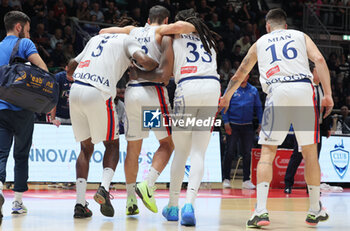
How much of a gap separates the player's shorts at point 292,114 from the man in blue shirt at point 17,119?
2374mm

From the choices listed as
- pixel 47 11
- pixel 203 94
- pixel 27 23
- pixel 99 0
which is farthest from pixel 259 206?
pixel 99 0

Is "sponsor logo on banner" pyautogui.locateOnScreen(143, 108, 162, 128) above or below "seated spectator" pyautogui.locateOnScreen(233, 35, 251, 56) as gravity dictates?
below

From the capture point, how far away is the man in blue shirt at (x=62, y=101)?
8.94 meters

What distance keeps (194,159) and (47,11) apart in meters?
10.4

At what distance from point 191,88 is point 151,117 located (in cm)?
61

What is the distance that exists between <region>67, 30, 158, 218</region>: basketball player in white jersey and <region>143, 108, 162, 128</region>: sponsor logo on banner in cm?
32

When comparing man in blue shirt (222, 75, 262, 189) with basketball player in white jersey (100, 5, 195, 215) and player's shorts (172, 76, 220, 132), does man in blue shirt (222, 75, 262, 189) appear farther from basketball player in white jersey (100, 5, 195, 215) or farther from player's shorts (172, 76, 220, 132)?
player's shorts (172, 76, 220, 132)

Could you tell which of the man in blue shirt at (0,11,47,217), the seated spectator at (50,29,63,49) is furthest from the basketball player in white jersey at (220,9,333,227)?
the seated spectator at (50,29,63,49)

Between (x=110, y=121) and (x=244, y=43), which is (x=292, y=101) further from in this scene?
(x=244, y=43)

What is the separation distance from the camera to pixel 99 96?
5.32 m

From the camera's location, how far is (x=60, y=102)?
30.6ft

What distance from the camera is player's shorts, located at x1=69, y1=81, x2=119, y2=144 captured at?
5.30 meters

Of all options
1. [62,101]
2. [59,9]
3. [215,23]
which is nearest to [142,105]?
[62,101]

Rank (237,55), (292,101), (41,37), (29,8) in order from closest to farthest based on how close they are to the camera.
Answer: (292,101) < (41,37) < (29,8) < (237,55)
